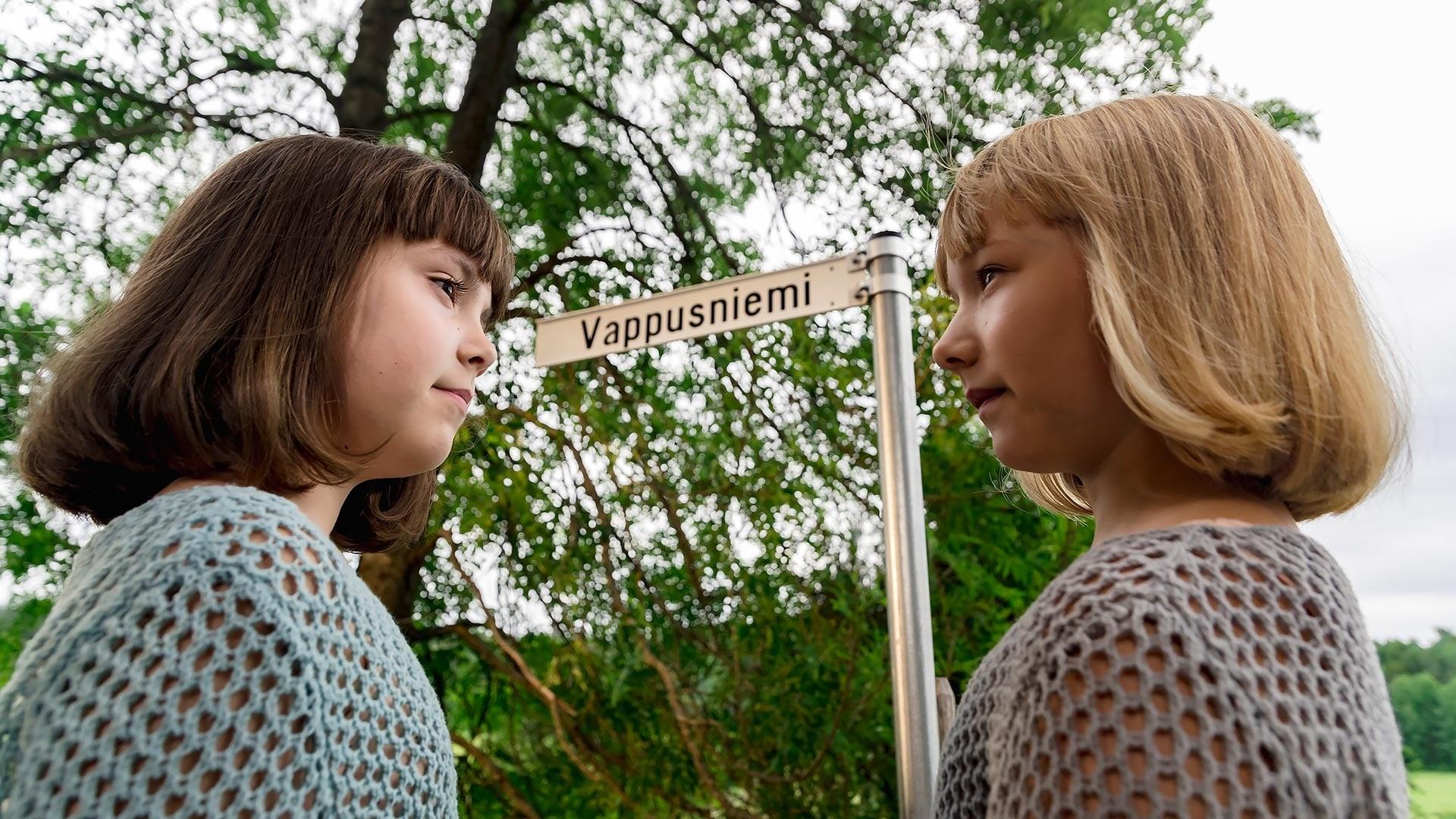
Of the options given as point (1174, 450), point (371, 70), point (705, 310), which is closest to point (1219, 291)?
point (1174, 450)

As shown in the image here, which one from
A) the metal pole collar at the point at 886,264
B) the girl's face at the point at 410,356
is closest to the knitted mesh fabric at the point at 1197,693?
the girl's face at the point at 410,356

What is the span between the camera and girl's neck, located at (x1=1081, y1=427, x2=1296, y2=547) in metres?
0.78

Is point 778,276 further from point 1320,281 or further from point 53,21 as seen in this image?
point 53,21

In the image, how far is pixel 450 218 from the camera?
107 cm

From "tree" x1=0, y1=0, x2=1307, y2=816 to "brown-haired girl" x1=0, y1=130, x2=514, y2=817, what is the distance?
122 cm

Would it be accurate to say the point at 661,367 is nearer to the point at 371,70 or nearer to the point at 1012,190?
the point at 371,70

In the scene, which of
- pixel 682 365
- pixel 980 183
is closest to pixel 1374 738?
pixel 980 183

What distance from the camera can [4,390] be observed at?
252cm

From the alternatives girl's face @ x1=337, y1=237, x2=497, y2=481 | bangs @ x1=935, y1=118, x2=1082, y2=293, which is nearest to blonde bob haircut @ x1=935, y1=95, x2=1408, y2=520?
bangs @ x1=935, y1=118, x2=1082, y2=293

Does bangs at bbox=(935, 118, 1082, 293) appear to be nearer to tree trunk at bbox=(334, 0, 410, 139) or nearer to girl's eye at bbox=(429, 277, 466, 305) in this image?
girl's eye at bbox=(429, 277, 466, 305)

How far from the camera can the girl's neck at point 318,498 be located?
35.7 inches

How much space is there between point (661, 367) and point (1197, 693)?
2.37 metres

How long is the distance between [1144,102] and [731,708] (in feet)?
5.82

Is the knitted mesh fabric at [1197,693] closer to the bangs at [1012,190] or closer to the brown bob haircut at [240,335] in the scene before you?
the bangs at [1012,190]
